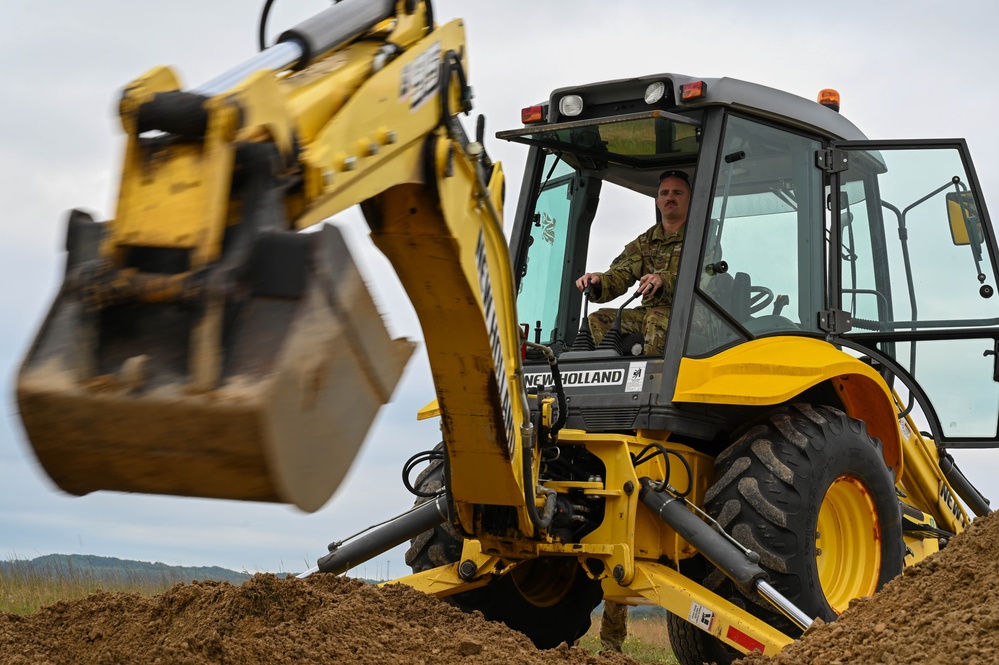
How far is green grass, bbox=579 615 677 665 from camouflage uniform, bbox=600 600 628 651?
555 millimetres

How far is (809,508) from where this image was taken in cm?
484

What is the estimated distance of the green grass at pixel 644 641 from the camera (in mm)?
7547

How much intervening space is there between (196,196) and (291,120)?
332 mm

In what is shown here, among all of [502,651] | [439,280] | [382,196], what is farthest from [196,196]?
[502,651]

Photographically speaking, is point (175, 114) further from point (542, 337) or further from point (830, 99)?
point (830, 99)

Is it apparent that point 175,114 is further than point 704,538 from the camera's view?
No

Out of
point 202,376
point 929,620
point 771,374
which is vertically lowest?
point 929,620

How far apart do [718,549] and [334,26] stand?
252 centimetres

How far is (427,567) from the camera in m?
5.43

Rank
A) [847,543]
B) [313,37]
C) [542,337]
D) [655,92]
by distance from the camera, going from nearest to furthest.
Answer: [313,37], [655,92], [847,543], [542,337]

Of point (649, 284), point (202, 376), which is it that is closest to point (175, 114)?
point (202, 376)

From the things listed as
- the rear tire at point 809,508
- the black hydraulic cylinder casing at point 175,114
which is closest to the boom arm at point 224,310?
the black hydraulic cylinder casing at point 175,114

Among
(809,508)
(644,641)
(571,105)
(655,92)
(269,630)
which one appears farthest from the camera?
(644,641)

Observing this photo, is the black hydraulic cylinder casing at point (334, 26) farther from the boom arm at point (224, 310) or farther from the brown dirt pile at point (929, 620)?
the brown dirt pile at point (929, 620)
